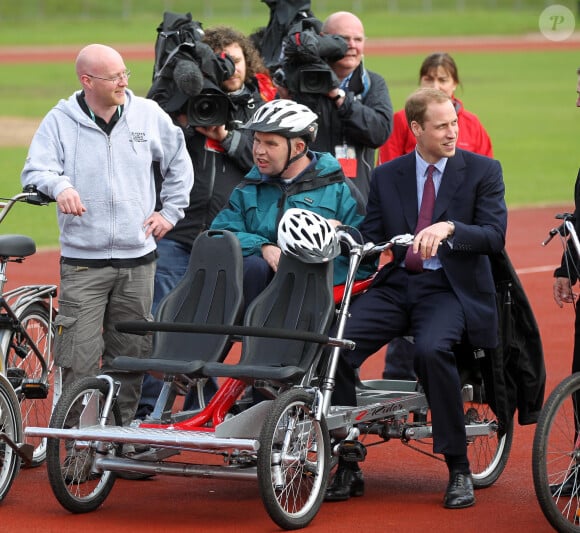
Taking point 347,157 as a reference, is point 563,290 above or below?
Answer: below

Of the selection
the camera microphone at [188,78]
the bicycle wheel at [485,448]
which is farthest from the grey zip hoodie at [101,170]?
the bicycle wheel at [485,448]

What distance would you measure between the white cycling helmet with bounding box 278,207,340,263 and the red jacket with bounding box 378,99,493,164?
10.4 ft

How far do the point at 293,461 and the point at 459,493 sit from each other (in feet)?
3.38

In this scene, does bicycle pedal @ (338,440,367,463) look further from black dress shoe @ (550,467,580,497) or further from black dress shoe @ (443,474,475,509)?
black dress shoe @ (550,467,580,497)

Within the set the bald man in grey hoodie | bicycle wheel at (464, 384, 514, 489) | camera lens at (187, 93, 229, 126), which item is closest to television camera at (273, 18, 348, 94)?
camera lens at (187, 93, 229, 126)

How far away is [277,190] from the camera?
320 inches

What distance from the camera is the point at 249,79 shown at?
32.7ft

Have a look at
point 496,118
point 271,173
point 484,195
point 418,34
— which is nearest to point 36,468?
point 271,173

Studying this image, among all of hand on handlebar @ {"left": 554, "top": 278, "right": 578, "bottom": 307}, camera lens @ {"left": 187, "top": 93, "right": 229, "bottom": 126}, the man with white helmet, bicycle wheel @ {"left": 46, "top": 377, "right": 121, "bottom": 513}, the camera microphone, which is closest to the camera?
bicycle wheel @ {"left": 46, "top": 377, "right": 121, "bottom": 513}

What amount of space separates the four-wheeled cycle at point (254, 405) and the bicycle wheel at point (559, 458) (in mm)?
734

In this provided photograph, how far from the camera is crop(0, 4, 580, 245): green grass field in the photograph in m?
25.1

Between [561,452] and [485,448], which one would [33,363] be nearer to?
[485,448]

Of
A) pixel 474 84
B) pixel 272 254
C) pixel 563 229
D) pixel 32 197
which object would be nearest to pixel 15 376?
pixel 32 197

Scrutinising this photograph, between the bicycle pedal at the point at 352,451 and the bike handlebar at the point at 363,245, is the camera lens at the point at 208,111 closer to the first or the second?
the bike handlebar at the point at 363,245
